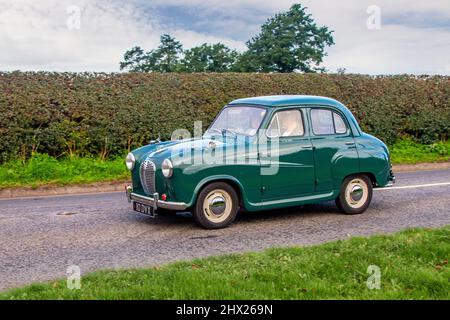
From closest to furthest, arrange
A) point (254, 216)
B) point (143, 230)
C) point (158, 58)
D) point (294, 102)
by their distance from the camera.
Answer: point (143, 230) < point (294, 102) < point (254, 216) < point (158, 58)

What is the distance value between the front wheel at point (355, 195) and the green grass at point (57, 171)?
5589 mm

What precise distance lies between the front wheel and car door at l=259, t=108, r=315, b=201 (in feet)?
2.17

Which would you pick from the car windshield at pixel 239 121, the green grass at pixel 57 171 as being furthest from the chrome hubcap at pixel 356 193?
the green grass at pixel 57 171

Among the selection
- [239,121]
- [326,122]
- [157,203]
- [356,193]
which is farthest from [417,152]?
[157,203]

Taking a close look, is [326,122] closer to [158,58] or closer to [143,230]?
[143,230]

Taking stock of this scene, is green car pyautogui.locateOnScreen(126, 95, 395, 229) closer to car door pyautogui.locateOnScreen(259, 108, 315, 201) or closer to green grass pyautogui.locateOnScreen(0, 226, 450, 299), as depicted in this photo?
car door pyautogui.locateOnScreen(259, 108, 315, 201)

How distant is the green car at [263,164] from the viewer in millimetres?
7750

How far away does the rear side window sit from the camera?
28.8 feet

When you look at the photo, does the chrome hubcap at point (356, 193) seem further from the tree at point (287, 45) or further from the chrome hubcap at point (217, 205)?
the tree at point (287, 45)

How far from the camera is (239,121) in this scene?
872cm

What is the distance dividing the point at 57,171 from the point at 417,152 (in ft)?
33.3

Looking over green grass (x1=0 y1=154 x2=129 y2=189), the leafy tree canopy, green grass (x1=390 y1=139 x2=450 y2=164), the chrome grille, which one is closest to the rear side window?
the chrome grille

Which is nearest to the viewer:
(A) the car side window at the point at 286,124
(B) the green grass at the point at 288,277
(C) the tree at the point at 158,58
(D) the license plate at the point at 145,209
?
A: (B) the green grass at the point at 288,277
